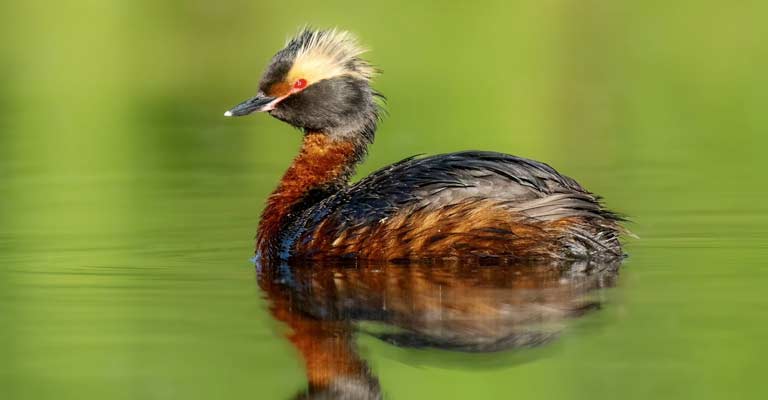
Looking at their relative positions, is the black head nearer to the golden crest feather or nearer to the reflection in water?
the golden crest feather

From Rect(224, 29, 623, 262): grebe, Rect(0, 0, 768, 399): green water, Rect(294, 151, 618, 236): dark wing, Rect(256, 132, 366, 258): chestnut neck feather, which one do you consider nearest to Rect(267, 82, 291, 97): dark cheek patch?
Rect(256, 132, 366, 258): chestnut neck feather

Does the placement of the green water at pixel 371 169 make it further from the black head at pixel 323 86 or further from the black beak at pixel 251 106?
the black head at pixel 323 86

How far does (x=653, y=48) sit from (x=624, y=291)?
47.6ft

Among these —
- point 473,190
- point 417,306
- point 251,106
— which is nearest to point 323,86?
point 251,106

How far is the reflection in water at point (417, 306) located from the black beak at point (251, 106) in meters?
1.35

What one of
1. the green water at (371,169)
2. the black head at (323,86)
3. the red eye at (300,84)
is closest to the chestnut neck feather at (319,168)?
the black head at (323,86)

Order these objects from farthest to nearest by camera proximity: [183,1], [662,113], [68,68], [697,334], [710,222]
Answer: [183,1]
[68,68]
[662,113]
[710,222]
[697,334]

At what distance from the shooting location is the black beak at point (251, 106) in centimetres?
1019

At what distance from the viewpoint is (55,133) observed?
17.5 meters

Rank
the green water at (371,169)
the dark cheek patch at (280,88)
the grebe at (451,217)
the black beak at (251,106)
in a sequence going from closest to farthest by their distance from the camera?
the green water at (371,169) → the grebe at (451,217) → the black beak at (251,106) → the dark cheek patch at (280,88)

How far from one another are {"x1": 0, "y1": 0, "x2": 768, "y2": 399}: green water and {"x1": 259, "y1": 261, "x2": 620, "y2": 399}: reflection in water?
12 cm

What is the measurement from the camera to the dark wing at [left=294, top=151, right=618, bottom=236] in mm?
8906

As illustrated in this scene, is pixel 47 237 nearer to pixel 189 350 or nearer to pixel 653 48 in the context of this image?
pixel 189 350

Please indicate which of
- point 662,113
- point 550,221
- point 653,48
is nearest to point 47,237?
point 550,221
